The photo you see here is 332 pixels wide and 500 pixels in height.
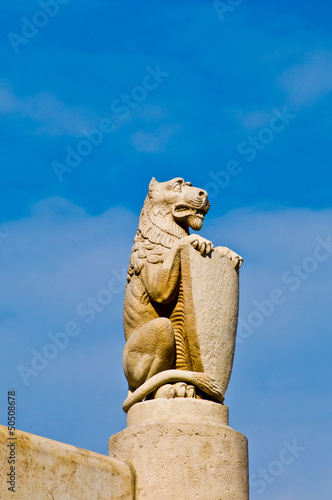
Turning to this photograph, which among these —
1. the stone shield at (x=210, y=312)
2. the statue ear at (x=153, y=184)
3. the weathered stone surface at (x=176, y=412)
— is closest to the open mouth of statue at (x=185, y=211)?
the statue ear at (x=153, y=184)

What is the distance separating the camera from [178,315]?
906cm

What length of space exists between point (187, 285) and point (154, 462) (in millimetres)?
1771

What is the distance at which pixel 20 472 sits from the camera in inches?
291

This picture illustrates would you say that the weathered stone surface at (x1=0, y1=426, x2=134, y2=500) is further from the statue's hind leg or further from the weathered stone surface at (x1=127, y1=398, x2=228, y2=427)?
the statue's hind leg

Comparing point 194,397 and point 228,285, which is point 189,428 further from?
point 228,285

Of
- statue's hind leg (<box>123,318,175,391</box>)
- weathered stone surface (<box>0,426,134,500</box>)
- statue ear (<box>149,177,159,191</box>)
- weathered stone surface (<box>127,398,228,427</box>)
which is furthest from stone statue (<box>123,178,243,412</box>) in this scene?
weathered stone surface (<box>0,426,134,500</box>)

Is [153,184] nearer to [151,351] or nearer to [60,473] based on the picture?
[151,351]

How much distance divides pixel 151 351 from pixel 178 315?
49 centimetres

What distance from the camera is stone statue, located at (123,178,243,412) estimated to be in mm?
8750

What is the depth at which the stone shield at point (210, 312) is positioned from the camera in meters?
8.83

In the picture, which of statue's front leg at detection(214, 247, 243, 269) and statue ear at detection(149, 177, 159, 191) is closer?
statue's front leg at detection(214, 247, 243, 269)

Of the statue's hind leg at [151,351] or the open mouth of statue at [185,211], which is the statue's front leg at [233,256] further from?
the statue's hind leg at [151,351]

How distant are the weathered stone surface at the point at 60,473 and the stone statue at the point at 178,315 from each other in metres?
0.87

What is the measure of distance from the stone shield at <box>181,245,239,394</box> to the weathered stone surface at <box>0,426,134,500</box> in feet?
4.31
